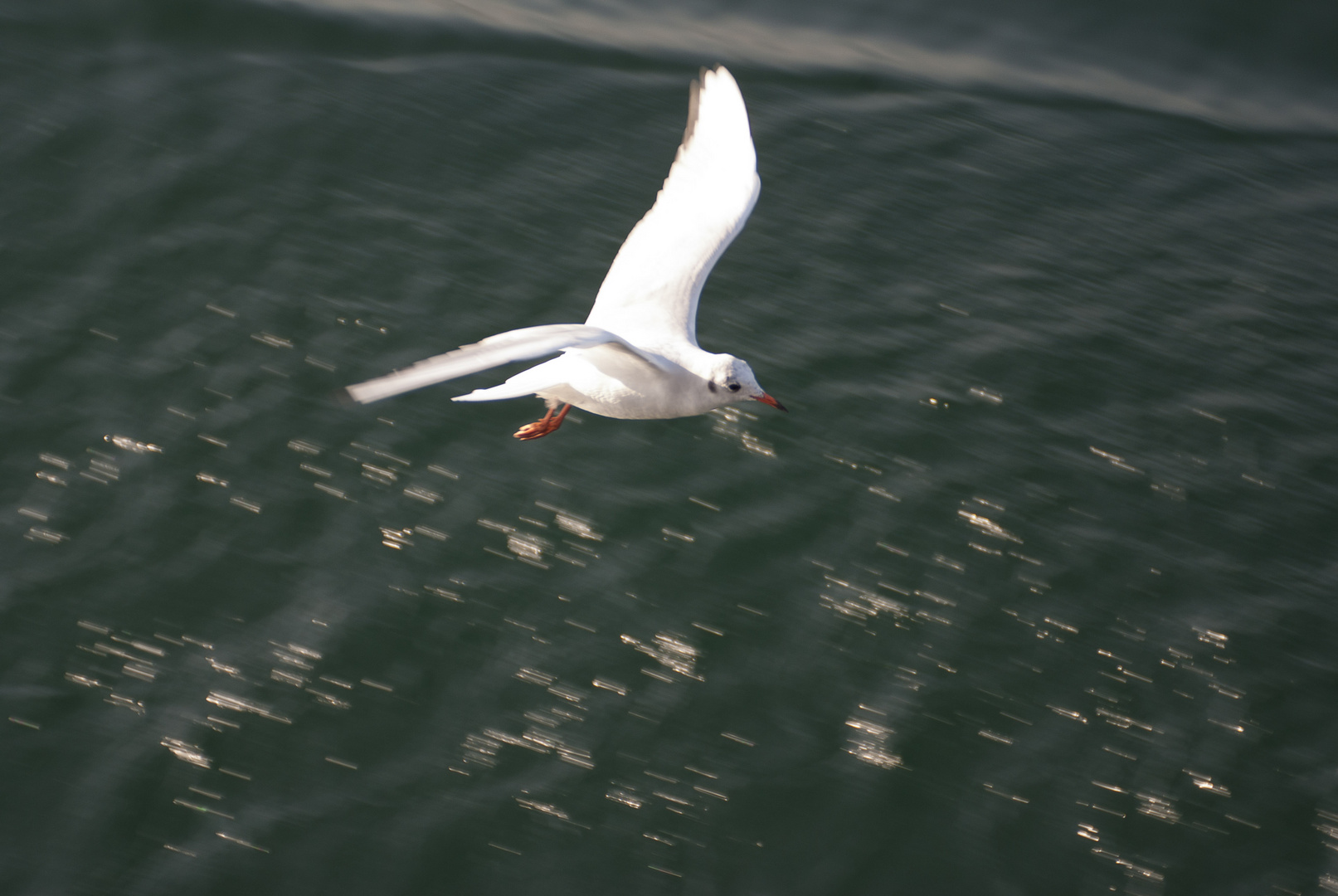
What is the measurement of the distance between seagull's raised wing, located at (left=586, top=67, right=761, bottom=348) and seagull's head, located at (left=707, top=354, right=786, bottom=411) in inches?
21.1

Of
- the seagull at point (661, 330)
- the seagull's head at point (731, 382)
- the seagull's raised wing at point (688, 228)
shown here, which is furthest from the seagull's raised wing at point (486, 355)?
the seagull's raised wing at point (688, 228)

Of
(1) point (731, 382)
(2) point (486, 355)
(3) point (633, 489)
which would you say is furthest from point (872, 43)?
(2) point (486, 355)

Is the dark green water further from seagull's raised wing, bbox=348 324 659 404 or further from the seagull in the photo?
seagull's raised wing, bbox=348 324 659 404

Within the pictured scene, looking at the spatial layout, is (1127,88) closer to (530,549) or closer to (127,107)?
(530,549)

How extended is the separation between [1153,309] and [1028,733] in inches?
220

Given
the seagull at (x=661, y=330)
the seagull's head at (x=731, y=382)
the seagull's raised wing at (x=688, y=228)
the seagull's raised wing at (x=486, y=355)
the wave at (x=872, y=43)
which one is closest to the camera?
the seagull's raised wing at (x=486, y=355)

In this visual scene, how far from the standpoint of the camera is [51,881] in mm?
7598

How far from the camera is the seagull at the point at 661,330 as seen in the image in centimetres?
587

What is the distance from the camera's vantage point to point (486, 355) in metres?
5.45

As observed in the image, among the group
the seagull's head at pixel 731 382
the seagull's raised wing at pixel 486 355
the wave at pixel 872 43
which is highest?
the wave at pixel 872 43

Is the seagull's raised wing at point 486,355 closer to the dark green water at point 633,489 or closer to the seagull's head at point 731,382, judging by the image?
the seagull's head at point 731,382

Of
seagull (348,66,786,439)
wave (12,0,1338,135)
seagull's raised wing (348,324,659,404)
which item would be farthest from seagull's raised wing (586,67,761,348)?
wave (12,0,1338,135)

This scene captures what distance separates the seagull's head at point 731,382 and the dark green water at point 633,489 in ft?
9.56

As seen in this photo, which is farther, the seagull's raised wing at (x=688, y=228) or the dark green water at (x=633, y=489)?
the dark green water at (x=633, y=489)
